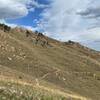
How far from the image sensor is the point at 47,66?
78.4 meters

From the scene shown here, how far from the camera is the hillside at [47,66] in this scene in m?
64.9

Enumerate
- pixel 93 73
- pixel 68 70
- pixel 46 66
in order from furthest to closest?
pixel 93 73
pixel 68 70
pixel 46 66

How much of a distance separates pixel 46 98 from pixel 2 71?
4200 cm

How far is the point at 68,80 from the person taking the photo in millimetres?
73625

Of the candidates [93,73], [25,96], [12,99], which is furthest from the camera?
[93,73]

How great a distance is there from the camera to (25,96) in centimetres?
1541

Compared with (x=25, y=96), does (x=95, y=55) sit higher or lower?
higher

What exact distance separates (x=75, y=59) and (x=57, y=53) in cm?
502

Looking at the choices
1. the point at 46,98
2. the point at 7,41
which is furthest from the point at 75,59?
the point at 46,98

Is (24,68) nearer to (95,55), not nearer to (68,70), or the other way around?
(68,70)

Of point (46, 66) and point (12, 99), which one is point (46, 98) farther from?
point (46, 66)

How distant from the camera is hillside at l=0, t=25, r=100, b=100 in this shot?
213ft

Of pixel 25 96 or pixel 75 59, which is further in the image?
pixel 75 59

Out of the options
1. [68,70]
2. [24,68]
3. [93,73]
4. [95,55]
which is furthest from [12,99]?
[95,55]
